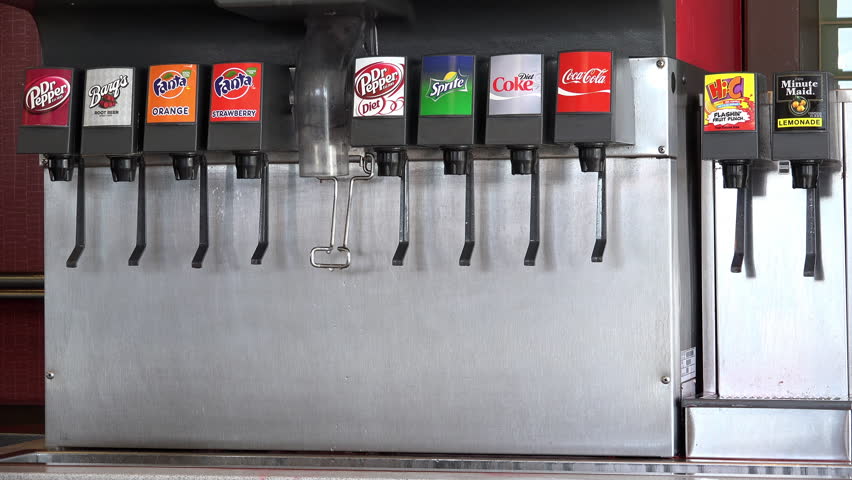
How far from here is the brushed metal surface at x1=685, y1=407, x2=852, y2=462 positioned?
→ 168cm

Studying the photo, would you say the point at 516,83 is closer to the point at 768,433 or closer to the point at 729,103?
the point at 729,103

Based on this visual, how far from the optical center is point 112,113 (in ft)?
5.94

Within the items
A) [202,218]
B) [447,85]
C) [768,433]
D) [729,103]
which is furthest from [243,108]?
[768,433]

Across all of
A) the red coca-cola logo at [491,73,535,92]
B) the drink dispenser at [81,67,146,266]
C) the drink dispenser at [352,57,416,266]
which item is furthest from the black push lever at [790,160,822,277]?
the drink dispenser at [81,67,146,266]

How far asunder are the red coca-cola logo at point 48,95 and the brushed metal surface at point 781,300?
110cm

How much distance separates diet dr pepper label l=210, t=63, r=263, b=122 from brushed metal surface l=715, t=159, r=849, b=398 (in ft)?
2.51

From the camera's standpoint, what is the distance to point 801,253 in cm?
176

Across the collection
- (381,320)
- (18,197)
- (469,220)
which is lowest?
(381,320)

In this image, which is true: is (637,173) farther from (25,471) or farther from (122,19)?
(25,471)

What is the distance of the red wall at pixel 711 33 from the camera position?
1.83 m

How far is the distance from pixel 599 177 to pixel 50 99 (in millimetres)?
924

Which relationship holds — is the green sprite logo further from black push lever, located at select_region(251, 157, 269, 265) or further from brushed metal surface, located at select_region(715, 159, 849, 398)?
brushed metal surface, located at select_region(715, 159, 849, 398)

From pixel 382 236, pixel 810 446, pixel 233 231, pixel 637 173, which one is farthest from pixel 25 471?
pixel 810 446

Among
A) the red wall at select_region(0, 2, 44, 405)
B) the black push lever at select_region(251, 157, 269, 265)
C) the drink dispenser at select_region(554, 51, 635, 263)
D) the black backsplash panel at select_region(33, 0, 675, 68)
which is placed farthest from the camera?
the red wall at select_region(0, 2, 44, 405)
